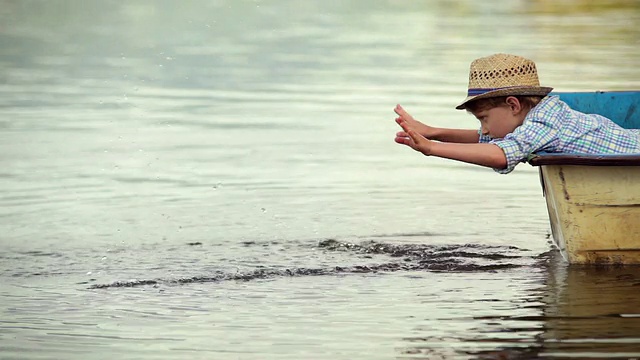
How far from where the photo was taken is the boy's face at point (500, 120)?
22.9 feet

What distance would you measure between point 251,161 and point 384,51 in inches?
293

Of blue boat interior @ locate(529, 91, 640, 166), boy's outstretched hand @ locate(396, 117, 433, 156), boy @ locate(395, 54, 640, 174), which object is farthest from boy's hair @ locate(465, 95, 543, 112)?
blue boat interior @ locate(529, 91, 640, 166)

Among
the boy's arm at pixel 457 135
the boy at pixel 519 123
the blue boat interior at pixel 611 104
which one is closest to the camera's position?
the boy at pixel 519 123

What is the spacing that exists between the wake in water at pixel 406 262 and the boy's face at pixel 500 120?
Result: 72 centimetres

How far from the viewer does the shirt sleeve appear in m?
6.69

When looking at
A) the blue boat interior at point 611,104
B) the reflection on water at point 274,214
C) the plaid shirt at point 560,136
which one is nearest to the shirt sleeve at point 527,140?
the plaid shirt at point 560,136

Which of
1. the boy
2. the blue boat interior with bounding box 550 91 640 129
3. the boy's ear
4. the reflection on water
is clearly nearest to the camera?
the reflection on water

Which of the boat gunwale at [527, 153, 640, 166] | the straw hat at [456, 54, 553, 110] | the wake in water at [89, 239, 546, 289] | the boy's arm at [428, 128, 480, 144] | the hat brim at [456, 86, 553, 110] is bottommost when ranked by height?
the wake in water at [89, 239, 546, 289]

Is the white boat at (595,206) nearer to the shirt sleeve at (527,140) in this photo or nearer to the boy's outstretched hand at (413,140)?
the shirt sleeve at (527,140)

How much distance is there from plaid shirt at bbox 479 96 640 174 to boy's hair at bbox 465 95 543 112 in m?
0.06

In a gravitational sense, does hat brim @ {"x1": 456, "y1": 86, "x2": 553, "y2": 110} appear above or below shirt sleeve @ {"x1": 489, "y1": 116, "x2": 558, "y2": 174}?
above

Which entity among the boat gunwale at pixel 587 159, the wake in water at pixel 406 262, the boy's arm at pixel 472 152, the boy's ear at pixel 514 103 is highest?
the boy's ear at pixel 514 103

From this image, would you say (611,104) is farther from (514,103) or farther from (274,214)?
(274,214)

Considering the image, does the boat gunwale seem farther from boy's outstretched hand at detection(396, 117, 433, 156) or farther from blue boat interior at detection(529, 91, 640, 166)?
blue boat interior at detection(529, 91, 640, 166)
